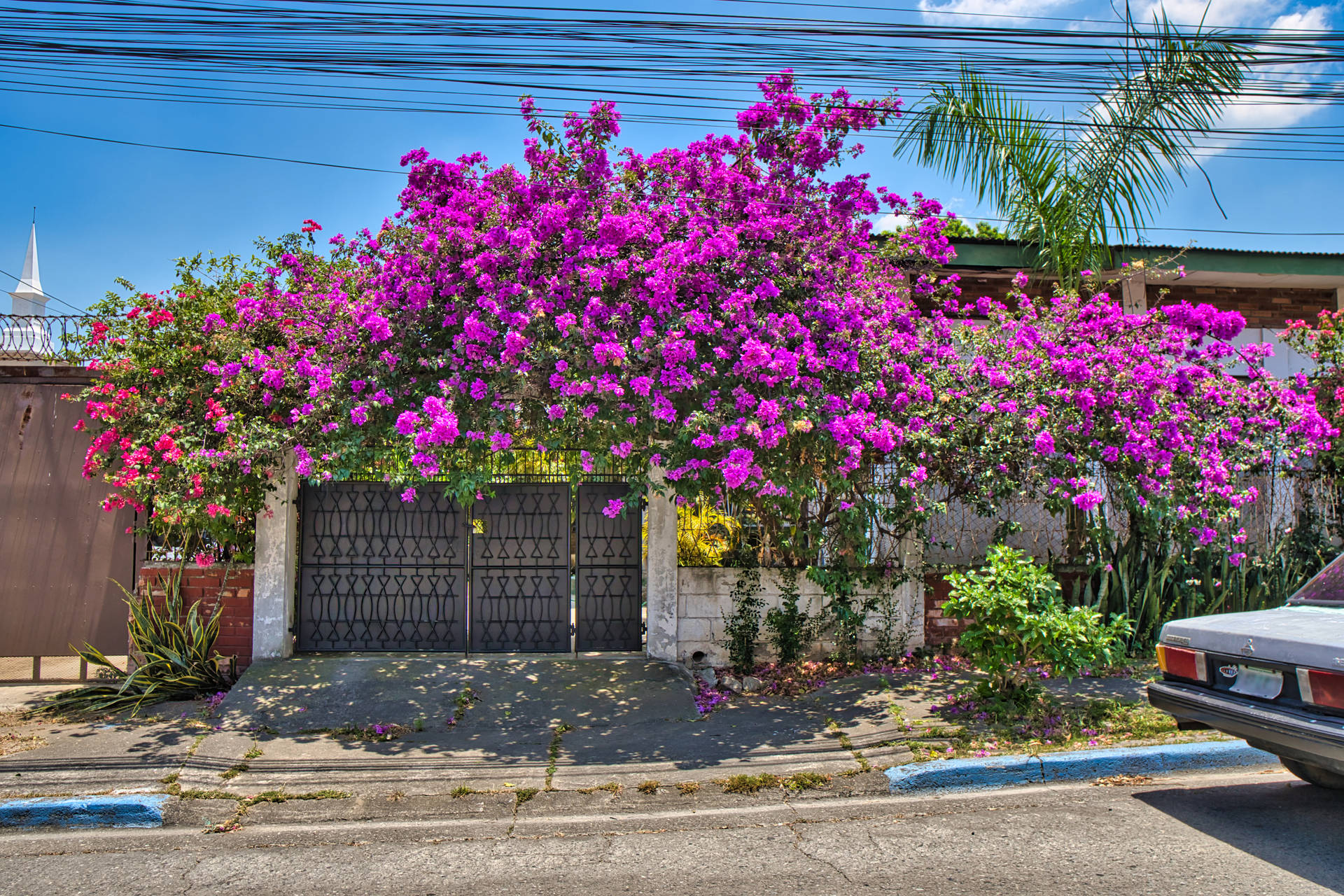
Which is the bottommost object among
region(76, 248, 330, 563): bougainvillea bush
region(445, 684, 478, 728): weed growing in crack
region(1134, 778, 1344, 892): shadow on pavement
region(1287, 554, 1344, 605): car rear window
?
region(1134, 778, 1344, 892): shadow on pavement

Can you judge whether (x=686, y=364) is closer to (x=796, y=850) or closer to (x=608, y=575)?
(x=608, y=575)

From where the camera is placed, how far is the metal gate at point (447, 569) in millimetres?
7633

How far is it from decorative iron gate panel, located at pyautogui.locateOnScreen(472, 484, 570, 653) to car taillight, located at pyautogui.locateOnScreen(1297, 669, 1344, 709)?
531cm

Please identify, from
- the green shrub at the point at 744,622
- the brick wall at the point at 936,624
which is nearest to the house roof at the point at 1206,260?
the brick wall at the point at 936,624

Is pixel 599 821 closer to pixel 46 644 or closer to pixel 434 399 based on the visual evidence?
pixel 434 399

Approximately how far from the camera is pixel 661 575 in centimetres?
749

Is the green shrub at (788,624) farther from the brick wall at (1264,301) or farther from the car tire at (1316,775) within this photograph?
the brick wall at (1264,301)

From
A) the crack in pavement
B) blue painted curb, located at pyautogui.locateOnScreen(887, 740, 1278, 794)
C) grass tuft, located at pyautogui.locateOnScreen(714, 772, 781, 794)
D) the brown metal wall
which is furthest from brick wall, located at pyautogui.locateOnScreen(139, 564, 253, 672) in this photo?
blue painted curb, located at pyautogui.locateOnScreen(887, 740, 1278, 794)

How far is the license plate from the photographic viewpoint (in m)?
4.22

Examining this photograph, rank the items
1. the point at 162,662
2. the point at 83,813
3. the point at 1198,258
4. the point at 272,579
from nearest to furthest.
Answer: the point at 83,813 < the point at 162,662 < the point at 272,579 < the point at 1198,258

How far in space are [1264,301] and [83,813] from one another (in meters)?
14.5

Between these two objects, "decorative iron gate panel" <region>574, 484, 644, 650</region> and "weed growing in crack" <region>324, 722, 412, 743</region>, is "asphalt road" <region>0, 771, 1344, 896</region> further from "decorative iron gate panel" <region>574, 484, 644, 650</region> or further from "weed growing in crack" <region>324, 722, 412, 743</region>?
"decorative iron gate panel" <region>574, 484, 644, 650</region>

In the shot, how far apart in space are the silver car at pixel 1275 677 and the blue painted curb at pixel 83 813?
18.9ft

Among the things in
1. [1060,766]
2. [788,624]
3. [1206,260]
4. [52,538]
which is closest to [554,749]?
[788,624]
